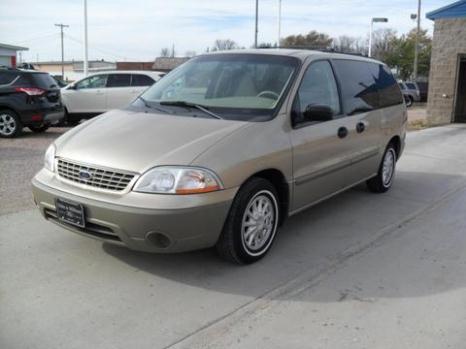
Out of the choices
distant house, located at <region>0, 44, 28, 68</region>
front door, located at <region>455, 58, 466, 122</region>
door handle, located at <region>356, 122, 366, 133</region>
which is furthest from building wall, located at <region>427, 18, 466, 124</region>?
distant house, located at <region>0, 44, 28, 68</region>

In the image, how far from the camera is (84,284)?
3758 mm

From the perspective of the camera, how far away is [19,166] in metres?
7.83

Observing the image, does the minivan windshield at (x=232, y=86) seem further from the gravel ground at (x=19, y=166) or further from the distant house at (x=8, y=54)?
the distant house at (x=8, y=54)

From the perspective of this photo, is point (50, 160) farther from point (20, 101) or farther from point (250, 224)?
point (20, 101)

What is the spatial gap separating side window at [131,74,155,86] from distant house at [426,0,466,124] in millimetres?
10313

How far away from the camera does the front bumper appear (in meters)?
3.49

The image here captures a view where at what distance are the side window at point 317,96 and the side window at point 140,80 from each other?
32.7ft

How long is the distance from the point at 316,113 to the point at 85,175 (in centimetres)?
209

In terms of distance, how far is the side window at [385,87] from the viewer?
21.1 feet

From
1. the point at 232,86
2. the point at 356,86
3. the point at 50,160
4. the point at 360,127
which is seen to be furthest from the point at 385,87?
the point at 50,160

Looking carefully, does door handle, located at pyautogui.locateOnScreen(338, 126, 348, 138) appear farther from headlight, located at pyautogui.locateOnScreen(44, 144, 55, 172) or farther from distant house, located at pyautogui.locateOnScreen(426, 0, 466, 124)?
distant house, located at pyautogui.locateOnScreen(426, 0, 466, 124)

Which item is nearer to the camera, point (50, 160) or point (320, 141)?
point (50, 160)

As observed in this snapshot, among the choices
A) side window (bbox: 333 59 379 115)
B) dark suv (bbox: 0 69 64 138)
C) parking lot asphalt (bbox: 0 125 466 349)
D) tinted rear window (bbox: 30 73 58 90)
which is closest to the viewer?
parking lot asphalt (bbox: 0 125 466 349)

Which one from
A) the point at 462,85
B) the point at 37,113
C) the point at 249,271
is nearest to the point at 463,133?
the point at 462,85
